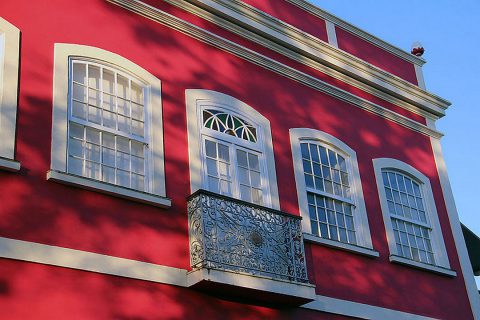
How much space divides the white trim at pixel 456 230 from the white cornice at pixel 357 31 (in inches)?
58.1

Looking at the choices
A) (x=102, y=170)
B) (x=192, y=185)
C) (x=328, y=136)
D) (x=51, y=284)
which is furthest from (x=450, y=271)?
(x=51, y=284)

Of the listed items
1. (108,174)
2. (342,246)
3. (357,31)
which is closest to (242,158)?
(342,246)

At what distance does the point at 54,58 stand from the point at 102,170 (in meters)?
1.50

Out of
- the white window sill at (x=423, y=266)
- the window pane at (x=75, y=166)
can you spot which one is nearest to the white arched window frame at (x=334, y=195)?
the white window sill at (x=423, y=266)

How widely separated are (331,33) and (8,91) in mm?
6905

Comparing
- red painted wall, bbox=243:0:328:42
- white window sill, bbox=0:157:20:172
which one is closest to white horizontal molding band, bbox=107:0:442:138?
red painted wall, bbox=243:0:328:42

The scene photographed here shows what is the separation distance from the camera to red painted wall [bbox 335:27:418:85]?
1433 cm

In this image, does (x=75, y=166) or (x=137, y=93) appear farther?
(x=137, y=93)

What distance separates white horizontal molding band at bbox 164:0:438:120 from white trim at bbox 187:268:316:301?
4208mm

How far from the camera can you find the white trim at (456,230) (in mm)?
13324

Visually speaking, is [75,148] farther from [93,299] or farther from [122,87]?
[93,299]

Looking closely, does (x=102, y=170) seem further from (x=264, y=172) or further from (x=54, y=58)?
(x=264, y=172)

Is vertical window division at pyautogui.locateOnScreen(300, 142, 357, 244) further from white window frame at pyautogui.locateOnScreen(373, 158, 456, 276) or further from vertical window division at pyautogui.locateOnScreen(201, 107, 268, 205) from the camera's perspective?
vertical window division at pyautogui.locateOnScreen(201, 107, 268, 205)

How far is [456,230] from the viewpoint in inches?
547
